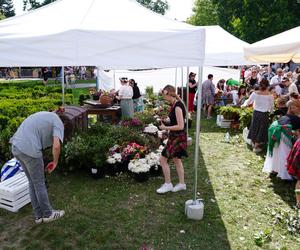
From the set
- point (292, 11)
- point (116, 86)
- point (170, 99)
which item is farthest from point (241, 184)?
point (292, 11)

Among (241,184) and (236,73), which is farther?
(236,73)

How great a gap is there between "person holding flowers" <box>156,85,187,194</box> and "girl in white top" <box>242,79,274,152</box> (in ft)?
9.81

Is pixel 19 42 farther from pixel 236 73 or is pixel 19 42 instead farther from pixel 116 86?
pixel 236 73

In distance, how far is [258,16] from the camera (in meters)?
31.7

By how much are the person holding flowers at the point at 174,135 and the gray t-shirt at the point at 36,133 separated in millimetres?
1687

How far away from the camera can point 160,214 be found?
4.72 meters

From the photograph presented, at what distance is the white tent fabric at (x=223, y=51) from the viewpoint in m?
8.45

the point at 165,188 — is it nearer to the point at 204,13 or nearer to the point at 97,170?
the point at 97,170

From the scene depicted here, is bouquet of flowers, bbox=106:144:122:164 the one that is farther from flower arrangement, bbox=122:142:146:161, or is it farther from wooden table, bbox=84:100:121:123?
wooden table, bbox=84:100:121:123

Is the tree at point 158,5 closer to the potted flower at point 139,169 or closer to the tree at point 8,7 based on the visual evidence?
the tree at point 8,7

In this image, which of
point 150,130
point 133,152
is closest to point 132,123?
point 150,130

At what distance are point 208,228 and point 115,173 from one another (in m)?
2.26

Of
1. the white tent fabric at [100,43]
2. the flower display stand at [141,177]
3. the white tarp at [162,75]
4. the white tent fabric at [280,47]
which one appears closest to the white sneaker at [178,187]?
the flower display stand at [141,177]

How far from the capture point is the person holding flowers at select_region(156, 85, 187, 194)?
489cm
